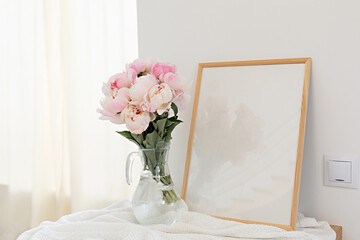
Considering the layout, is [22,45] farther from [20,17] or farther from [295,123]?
[295,123]

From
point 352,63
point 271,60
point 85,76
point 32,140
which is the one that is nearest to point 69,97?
point 85,76

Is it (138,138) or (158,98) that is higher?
(158,98)

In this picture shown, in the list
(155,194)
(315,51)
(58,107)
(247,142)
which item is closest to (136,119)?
(155,194)

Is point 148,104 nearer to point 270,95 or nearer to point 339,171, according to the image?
point 270,95

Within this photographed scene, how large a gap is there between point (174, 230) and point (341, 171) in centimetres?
46

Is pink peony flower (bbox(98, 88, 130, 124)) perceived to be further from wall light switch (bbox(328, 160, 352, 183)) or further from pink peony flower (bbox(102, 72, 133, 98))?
wall light switch (bbox(328, 160, 352, 183))

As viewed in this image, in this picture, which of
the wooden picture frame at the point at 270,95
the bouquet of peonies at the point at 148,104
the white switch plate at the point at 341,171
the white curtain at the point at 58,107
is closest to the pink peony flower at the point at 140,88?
the bouquet of peonies at the point at 148,104

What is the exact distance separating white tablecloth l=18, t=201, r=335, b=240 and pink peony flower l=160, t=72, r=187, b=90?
0.34 meters

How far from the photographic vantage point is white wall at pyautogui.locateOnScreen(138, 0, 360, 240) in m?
1.13

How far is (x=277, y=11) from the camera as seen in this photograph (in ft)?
3.97

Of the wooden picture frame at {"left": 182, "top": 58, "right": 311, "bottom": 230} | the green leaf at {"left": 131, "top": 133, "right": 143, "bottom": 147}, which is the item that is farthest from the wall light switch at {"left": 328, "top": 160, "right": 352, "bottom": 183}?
the green leaf at {"left": 131, "top": 133, "right": 143, "bottom": 147}

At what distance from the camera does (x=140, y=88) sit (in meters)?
1.07

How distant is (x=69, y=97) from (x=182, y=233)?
1197mm

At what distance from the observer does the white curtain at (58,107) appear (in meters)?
2.01
